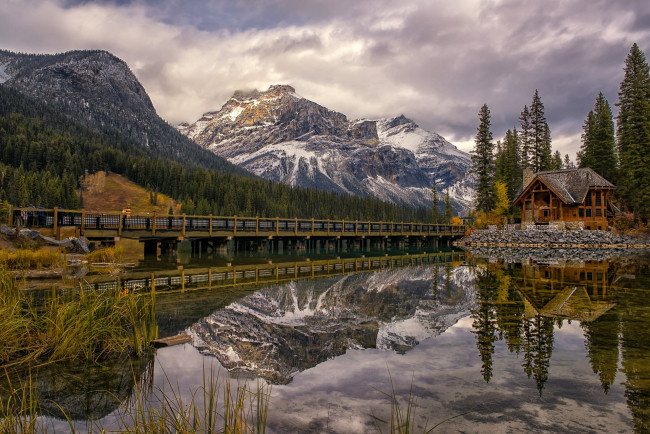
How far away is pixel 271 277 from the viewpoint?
23.3 m

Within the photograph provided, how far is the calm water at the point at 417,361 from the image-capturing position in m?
5.88

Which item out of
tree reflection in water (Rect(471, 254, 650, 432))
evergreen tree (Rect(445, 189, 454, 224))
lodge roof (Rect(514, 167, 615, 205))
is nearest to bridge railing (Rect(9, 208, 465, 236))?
lodge roof (Rect(514, 167, 615, 205))

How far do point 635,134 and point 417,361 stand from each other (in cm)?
6041

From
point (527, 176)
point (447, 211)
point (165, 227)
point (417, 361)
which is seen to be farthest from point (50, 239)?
point (447, 211)

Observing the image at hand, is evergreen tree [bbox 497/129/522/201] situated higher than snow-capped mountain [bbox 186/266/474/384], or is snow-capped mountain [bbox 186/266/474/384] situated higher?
evergreen tree [bbox 497/129/522/201]

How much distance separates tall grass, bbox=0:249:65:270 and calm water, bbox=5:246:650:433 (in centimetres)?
965

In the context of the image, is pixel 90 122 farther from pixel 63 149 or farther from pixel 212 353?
pixel 212 353

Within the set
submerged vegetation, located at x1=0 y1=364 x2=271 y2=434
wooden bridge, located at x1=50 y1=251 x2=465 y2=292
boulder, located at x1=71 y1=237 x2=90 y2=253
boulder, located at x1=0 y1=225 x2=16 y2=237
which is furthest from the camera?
boulder, located at x1=71 y1=237 x2=90 y2=253

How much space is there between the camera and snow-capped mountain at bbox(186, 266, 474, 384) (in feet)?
28.9

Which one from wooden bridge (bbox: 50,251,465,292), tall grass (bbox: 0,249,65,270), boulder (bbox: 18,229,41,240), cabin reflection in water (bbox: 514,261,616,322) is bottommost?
wooden bridge (bbox: 50,251,465,292)

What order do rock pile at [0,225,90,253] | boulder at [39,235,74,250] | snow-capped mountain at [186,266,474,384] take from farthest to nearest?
boulder at [39,235,74,250] < rock pile at [0,225,90,253] < snow-capped mountain at [186,266,474,384]

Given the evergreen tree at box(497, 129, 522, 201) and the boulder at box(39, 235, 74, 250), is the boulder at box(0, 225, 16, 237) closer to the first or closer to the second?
the boulder at box(39, 235, 74, 250)

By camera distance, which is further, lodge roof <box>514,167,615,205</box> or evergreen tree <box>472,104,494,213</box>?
evergreen tree <box>472,104,494,213</box>

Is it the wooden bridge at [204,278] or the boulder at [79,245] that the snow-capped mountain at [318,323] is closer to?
the wooden bridge at [204,278]
